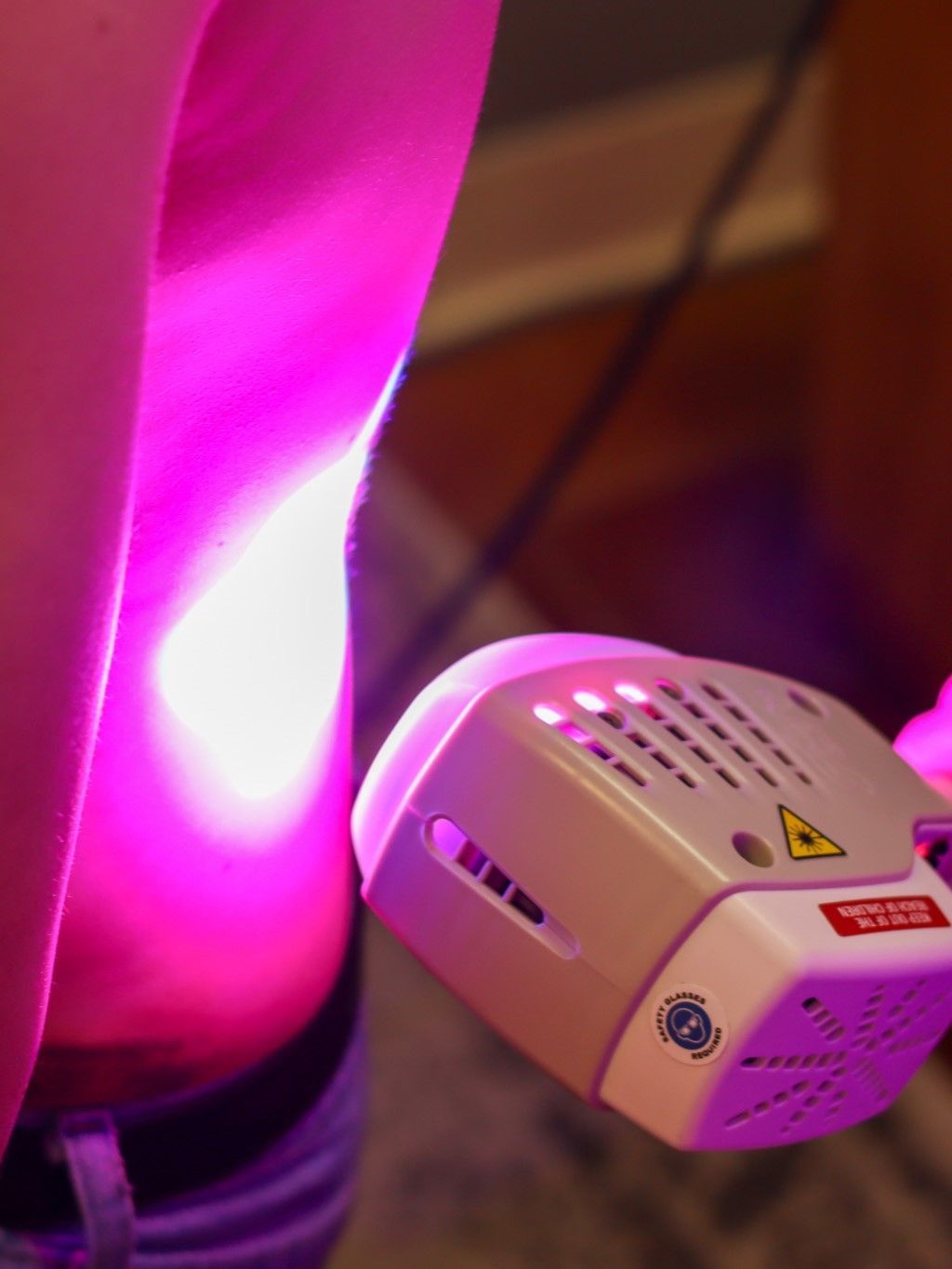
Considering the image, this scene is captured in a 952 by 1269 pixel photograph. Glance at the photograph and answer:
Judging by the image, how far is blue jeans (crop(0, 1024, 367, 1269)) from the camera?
0.46 metres

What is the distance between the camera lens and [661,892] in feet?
1.19

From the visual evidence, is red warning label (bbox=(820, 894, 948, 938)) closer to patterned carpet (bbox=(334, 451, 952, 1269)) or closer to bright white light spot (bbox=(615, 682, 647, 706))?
bright white light spot (bbox=(615, 682, 647, 706))

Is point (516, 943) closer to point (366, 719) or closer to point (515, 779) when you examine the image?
point (515, 779)

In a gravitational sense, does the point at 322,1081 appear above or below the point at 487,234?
above

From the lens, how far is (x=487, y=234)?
6.26 ft

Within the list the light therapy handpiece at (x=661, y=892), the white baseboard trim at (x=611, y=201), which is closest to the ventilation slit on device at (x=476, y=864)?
the light therapy handpiece at (x=661, y=892)

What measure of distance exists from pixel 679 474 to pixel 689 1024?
1378 millimetres

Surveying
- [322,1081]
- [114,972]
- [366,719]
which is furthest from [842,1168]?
[114,972]

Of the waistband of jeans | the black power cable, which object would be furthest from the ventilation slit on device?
the black power cable

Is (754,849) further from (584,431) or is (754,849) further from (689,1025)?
(584,431)

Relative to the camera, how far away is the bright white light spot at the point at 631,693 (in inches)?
16.0

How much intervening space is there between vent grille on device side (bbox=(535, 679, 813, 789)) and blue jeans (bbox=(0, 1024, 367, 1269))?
0.22 m

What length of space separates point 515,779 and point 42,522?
0.44 feet

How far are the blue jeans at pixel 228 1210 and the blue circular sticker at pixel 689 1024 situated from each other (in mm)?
197
